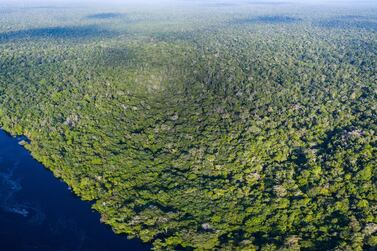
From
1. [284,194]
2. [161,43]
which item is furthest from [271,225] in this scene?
[161,43]

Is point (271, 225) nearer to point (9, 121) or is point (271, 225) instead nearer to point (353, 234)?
point (353, 234)

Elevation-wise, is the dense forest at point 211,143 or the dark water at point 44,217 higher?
the dense forest at point 211,143

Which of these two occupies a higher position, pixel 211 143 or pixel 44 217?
pixel 211 143

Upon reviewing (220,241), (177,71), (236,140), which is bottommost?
(220,241)

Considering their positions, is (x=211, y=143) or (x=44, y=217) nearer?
(x=44, y=217)

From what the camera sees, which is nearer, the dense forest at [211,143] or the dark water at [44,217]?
the dense forest at [211,143]
